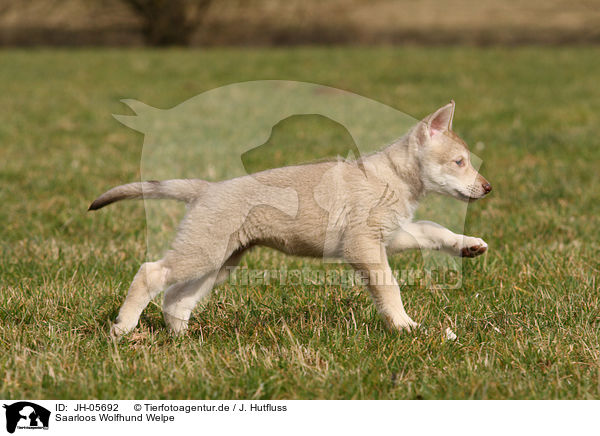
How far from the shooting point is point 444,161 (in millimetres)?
3244

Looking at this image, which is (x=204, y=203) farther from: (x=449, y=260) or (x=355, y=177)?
(x=449, y=260)

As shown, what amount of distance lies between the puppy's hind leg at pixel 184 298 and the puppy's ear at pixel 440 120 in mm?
1036

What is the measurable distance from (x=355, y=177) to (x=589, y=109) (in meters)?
7.36

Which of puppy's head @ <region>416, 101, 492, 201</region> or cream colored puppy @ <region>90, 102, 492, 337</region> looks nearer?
cream colored puppy @ <region>90, 102, 492, 337</region>

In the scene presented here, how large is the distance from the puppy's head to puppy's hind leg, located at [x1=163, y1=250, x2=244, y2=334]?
3.11 ft

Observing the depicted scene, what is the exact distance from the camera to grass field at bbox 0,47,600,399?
8.82ft

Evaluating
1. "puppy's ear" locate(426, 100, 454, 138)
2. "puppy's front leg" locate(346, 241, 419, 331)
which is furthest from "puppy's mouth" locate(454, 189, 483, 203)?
"puppy's front leg" locate(346, 241, 419, 331)

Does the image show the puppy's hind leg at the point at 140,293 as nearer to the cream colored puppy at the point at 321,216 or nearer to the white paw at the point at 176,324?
→ the cream colored puppy at the point at 321,216

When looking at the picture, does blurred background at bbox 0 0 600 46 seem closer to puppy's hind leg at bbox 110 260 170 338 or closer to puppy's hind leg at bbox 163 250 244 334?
puppy's hind leg at bbox 163 250 244 334

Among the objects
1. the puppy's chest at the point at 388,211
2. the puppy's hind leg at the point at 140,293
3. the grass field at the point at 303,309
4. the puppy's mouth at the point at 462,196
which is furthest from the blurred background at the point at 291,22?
the puppy's hind leg at the point at 140,293

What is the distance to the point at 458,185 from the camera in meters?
3.27
